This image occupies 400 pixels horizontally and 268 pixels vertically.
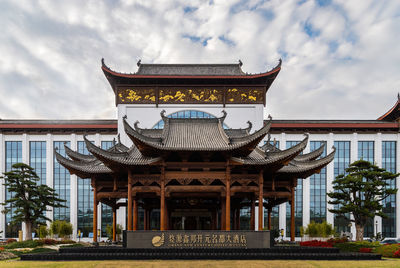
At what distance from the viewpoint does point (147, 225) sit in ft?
95.2

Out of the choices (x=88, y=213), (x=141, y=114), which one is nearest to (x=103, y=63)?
(x=141, y=114)

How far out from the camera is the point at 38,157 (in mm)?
41812

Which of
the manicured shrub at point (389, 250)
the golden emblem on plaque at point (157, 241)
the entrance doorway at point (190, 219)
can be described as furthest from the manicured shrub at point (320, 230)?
the golden emblem on plaque at point (157, 241)

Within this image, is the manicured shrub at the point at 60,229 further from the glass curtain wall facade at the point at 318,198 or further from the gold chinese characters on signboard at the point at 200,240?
the glass curtain wall facade at the point at 318,198

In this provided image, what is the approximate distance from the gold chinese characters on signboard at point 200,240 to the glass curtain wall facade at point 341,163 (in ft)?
85.8

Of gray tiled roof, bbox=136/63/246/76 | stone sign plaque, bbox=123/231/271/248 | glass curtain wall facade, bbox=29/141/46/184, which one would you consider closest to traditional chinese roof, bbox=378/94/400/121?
gray tiled roof, bbox=136/63/246/76

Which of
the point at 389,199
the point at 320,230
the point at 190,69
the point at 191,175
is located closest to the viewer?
the point at 191,175

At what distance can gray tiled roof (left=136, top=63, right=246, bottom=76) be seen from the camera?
42031mm

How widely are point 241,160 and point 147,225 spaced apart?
12.7 m

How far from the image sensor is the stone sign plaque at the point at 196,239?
1873 cm

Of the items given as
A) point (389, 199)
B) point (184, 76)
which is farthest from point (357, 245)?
point (184, 76)

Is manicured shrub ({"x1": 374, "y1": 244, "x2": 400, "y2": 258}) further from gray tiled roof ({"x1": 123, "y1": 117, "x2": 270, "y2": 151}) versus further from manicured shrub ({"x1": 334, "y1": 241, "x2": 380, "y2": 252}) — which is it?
gray tiled roof ({"x1": 123, "y1": 117, "x2": 270, "y2": 151})

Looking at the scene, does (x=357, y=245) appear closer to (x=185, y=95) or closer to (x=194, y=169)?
(x=194, y=169)

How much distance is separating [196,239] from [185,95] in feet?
76.2
